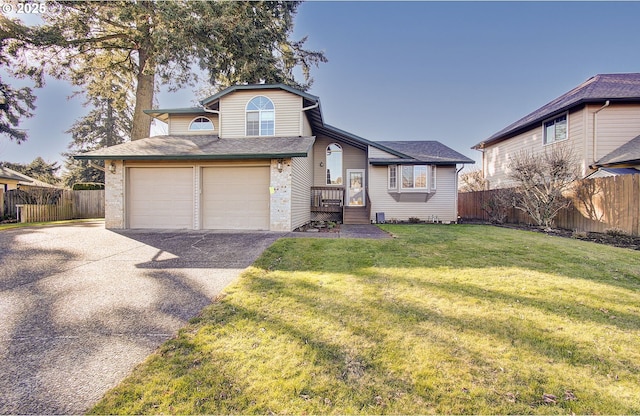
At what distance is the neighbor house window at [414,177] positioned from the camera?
13.2m

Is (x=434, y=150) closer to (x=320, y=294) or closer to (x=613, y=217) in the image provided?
(x=613, y=217)

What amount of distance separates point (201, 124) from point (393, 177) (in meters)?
9.55

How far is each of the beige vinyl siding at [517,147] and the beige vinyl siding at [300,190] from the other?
11.1 meters

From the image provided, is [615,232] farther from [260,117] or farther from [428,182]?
[260,117]

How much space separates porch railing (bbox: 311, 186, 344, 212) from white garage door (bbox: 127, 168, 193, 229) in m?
5.87

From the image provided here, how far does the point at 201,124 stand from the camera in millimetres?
12492

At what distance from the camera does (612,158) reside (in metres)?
Answer: 10.3

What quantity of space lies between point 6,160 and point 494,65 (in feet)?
123

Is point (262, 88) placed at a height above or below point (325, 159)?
above

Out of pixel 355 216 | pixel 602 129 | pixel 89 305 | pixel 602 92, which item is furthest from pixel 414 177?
pixel 89 305

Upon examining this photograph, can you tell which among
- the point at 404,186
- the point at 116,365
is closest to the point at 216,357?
the point at 116,365

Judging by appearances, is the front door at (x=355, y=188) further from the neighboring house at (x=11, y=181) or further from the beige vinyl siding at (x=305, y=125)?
the neighboring house at (x=11, y=181)

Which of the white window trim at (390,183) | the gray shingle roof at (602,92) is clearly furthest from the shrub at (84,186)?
the gray shingle roof at (602,92)

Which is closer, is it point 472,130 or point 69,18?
point 69,18
